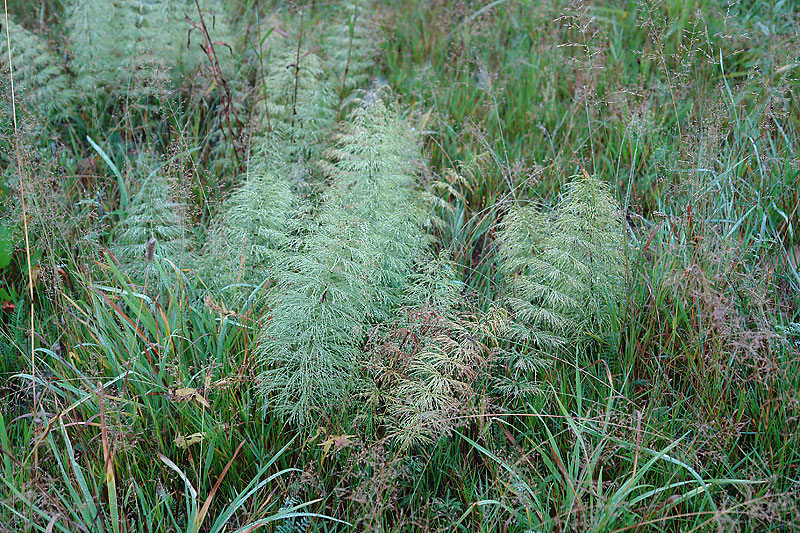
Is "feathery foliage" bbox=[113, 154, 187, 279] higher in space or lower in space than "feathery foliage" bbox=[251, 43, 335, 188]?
lower

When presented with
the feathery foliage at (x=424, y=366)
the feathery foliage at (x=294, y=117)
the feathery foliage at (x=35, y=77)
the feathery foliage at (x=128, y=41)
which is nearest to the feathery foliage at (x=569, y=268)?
the feathery foliage at (x=424, y=366)

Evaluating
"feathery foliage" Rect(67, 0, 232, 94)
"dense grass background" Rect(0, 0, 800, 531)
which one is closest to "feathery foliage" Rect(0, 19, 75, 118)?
"feathery foliage" Rect(67, 0, 232, 94)

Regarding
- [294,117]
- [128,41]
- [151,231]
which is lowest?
[151,231]

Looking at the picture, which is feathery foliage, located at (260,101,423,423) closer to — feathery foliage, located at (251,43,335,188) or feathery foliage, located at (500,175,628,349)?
feathery foliage, located at (500,175,628,349)

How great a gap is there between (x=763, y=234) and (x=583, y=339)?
100cm

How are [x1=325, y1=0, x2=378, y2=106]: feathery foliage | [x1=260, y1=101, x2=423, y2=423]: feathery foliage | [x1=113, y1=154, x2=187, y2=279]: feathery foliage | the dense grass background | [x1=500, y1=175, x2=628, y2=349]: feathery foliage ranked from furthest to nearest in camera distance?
[x1=325, y1=0, x2=378, y2=106]: feathery foliage
[x1=113, y1=154, x2=187, y2=279]: feathery foliage
[x1=500, y1=175, x2=628, y2=349]: feathery foliage
[x1=260, y1=101, x2=423, y2=423]: feathery foliage
the dense grass background

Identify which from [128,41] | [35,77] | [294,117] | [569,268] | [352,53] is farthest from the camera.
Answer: [352,53]

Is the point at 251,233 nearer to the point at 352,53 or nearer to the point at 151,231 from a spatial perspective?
the point at 151,231

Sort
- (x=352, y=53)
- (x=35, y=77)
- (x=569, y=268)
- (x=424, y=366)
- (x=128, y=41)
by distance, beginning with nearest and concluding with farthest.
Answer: (x=424, y=366) < (x=569, y=268) < (x=35, y=77) < (x=128, y=41) < (x=352, y=53)

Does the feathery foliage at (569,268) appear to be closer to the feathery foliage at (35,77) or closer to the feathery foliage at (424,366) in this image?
the feathery foliage at (424,366)

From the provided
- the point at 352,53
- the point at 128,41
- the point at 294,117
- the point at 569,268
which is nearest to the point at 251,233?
the point at 294,117

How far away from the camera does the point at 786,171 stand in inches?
109

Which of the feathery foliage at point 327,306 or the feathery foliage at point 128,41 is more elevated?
the feathery foliage at point 128,41

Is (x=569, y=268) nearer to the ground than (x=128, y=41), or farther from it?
nearer to the ground
